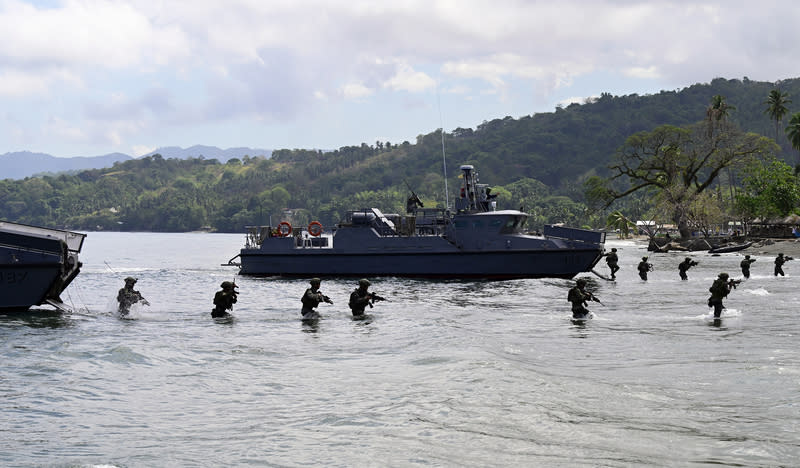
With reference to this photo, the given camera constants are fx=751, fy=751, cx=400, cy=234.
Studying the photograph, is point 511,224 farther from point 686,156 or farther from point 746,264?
point 686,156

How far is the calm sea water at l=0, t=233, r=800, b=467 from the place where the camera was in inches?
345

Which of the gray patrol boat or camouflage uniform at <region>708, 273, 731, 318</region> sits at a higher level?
the gray patrol boat

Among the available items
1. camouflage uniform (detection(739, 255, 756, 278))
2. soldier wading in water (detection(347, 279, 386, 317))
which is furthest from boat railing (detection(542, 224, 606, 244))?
soldier wading in water (detection(347, 279, 386, 317))

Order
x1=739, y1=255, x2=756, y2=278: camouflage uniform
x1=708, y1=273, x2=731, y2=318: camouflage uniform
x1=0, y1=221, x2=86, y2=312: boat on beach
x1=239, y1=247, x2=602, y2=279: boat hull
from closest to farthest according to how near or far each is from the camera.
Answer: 1. x1=708, y1=273, x2=731, y2=318: camouflage uniform
2. x1=0, y1=221, x2=86, y2=312: boat on beach
3. x1=739, y1=255, x2=756, y2=278: camouflage uniform
4. x1=239, y1=247, x2=602, y2=279: boat hull

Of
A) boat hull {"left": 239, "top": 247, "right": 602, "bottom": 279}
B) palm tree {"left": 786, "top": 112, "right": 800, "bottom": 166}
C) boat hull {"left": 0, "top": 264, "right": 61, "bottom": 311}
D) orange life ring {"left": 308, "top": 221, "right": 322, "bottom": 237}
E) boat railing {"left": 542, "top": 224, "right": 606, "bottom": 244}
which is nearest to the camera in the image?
boat hull {"left": 0, "top": 264, "right": 61, "bottom": 311}

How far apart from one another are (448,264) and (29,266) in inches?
765

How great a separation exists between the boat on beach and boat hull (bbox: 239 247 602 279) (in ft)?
56.8

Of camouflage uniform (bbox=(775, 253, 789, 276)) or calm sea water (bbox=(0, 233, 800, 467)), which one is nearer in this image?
calm sea water (bbox=(0, 233, 800, 467))

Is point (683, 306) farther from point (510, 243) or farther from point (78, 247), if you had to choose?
point (78, 247)

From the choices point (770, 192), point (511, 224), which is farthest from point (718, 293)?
point (770, 192)

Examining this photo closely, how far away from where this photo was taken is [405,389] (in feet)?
39.7

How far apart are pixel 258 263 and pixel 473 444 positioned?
32.1m

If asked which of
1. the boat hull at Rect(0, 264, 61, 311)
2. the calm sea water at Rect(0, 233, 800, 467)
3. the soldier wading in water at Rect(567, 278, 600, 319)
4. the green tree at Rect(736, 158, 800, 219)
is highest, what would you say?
the green tree at Rect(736, 158, 800, 219)

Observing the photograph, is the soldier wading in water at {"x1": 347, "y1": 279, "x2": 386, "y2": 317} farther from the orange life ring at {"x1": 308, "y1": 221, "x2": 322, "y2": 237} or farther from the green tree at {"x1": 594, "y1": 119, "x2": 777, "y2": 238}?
the green tree at {"x1": 594, "y1": 119, "x2": 777, "y2": 238}
